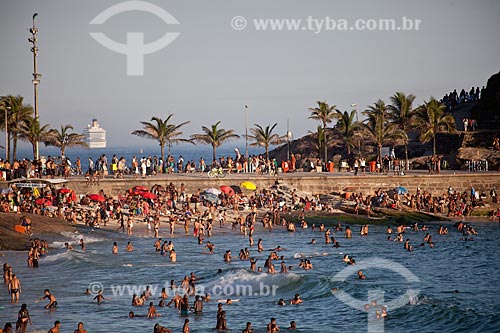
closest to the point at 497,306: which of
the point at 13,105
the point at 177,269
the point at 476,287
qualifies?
the point at 476,287

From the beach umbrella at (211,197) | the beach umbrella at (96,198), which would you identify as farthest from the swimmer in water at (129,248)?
the beach umbrella at (211,197)

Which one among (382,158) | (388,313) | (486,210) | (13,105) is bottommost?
(388,313)

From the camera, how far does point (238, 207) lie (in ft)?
169

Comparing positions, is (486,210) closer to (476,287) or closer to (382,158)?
(382,158)

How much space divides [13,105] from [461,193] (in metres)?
32.9

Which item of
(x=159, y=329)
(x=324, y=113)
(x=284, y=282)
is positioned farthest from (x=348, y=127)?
(x=159, y=329)

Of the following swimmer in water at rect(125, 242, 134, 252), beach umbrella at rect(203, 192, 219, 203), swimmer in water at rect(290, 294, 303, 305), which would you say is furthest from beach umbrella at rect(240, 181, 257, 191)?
swimmer in water at rect(290, 294, 303, 305)

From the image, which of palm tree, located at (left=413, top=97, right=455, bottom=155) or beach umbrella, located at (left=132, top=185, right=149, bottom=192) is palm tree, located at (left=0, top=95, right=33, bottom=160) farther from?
palm tree, located at (left=413, top=97, right=455, bottom=155)

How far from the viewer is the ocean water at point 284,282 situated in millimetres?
28281

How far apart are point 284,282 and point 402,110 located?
109 ft

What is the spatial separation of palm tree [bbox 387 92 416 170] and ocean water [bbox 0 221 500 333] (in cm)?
1881

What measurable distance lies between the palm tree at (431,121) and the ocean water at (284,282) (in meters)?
15.0

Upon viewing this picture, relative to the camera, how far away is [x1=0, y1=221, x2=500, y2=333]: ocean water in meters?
28.3

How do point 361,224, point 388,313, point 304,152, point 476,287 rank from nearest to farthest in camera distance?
point 388,313, point 476,287, point 361,224, point 304,152
